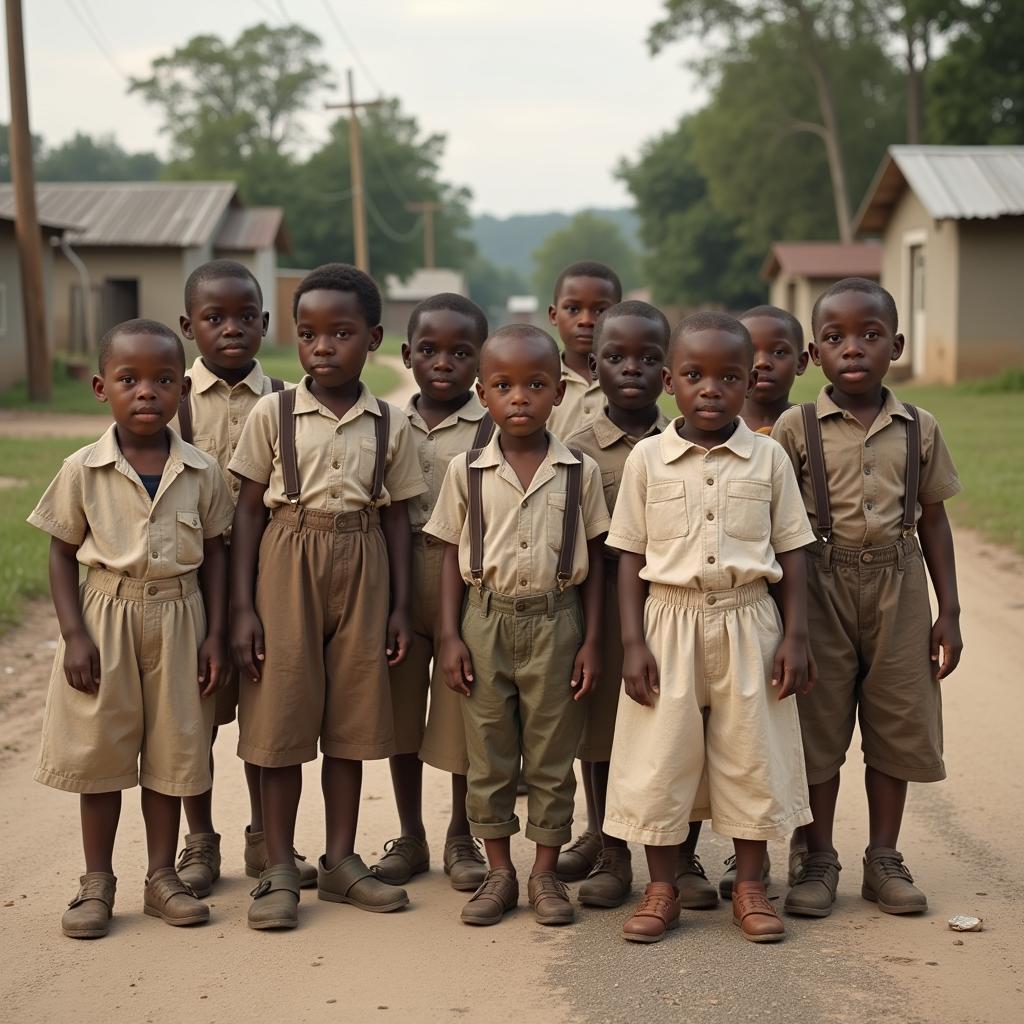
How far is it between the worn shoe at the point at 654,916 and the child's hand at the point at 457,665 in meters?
0.71

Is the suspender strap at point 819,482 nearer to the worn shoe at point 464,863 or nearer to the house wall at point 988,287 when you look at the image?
the worn shoe at point 464,863

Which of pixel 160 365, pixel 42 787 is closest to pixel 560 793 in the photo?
pixel 160 365

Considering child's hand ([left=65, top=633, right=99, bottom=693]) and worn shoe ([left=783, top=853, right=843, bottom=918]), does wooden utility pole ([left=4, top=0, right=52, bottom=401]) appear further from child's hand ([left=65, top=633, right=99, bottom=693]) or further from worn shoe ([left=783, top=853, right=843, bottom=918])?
worn shoe ([left=783, top=853, right=843, bottom=918])

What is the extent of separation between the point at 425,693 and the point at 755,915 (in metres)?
1.13

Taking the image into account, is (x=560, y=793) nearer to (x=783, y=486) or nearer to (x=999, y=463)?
(x=783, y=486)

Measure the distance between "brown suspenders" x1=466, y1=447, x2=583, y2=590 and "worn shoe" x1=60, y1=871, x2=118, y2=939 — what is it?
1260 millimetres

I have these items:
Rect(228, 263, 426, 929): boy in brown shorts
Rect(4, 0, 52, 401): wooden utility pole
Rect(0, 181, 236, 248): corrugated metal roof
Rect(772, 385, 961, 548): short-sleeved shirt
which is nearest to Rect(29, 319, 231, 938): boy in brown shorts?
Rect(228, 263, 426, 929): boy in brown shorts

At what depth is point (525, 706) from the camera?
149 inches

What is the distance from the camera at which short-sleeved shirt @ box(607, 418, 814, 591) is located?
11.8 feet

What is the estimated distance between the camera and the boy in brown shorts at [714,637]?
141 inches

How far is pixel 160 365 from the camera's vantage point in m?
3.75

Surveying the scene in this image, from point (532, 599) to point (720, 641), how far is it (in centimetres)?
50

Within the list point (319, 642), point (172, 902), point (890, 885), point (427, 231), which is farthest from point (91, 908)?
point (427, 231)

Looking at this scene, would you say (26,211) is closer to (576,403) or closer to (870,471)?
(576,403)
